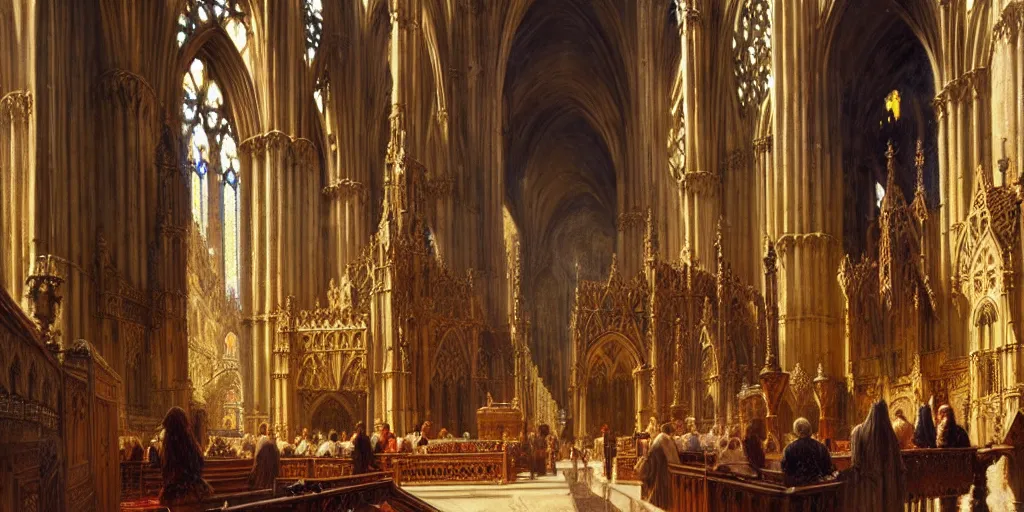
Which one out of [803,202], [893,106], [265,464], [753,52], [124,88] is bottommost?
[265,464]

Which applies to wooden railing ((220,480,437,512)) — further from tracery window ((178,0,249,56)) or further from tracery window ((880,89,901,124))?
tracery window ((880,89,901,124))

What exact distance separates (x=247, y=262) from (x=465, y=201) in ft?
26.0

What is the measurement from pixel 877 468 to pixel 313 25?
29864 mm

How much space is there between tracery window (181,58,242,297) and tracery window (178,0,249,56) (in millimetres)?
2231

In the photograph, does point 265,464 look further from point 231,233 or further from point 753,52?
point 231,233

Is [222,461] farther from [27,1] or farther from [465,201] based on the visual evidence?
[465,201]

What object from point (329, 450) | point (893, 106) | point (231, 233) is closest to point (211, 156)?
point (231, 233)

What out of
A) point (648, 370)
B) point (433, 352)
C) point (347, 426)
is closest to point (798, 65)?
point (648, 370)

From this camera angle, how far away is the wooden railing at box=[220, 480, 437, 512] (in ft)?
24.7

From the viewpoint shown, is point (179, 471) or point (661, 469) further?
point (661, 469)

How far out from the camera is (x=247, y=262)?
115ft

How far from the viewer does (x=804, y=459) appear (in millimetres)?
10172

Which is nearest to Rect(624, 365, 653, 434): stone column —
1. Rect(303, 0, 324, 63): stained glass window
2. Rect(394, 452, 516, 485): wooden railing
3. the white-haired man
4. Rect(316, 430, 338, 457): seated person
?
Rect(394, 452, 516, 485): wooden railing

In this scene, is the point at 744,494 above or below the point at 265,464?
above
